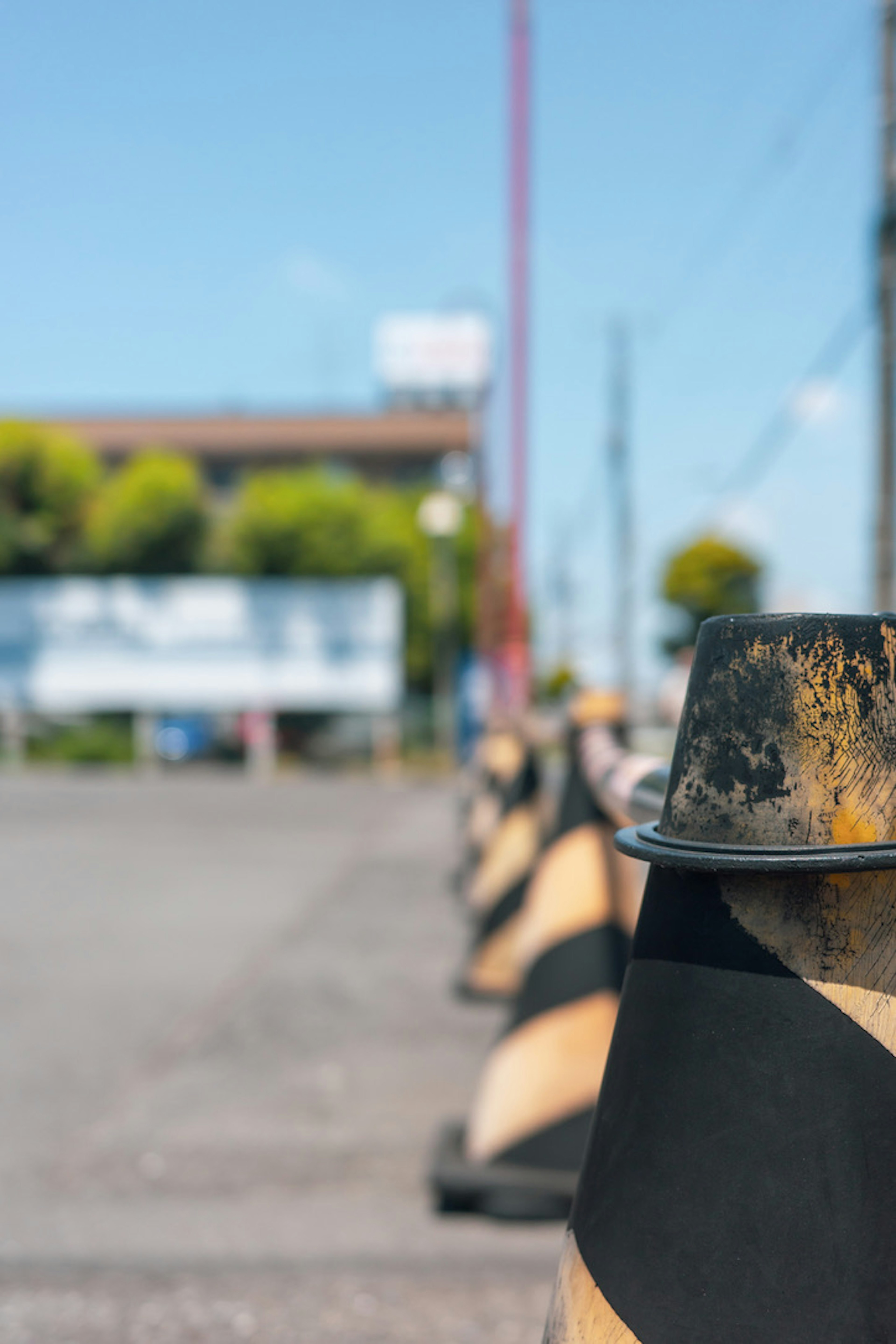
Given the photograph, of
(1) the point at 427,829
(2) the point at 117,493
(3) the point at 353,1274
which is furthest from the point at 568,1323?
(2) the point at 117,493

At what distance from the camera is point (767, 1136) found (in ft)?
3.41

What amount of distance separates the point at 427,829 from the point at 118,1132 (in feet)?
35.3

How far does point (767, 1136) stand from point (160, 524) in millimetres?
33591

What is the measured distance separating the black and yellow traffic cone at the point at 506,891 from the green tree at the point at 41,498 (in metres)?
28.5

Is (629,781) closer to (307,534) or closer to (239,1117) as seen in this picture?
(239,1117)

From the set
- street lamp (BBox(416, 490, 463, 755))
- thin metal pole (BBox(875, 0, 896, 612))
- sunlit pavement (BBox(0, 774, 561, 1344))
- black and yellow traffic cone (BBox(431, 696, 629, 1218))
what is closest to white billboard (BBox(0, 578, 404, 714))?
street lamp (BBox(416, 490, 463, 755))

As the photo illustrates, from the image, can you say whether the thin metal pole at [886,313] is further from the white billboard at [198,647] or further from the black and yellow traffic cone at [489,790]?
the white billboard at [198,647]

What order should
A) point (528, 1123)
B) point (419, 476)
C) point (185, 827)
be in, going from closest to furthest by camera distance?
point (528, 1123) < point (185, 827) < point (419, 476)

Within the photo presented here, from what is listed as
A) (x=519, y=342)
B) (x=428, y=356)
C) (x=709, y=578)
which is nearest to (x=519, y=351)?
(x=519, y=342)

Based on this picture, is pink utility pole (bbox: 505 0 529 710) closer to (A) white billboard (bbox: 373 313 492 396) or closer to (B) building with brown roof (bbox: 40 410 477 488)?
(B) building with brown roof (bbox: 40 410 477 488)

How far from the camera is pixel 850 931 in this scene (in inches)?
41.3

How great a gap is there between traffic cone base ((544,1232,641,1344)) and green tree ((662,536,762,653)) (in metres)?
62.0

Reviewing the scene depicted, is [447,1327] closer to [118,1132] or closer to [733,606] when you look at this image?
[118,1132]

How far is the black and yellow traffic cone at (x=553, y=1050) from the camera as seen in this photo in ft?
10.2
